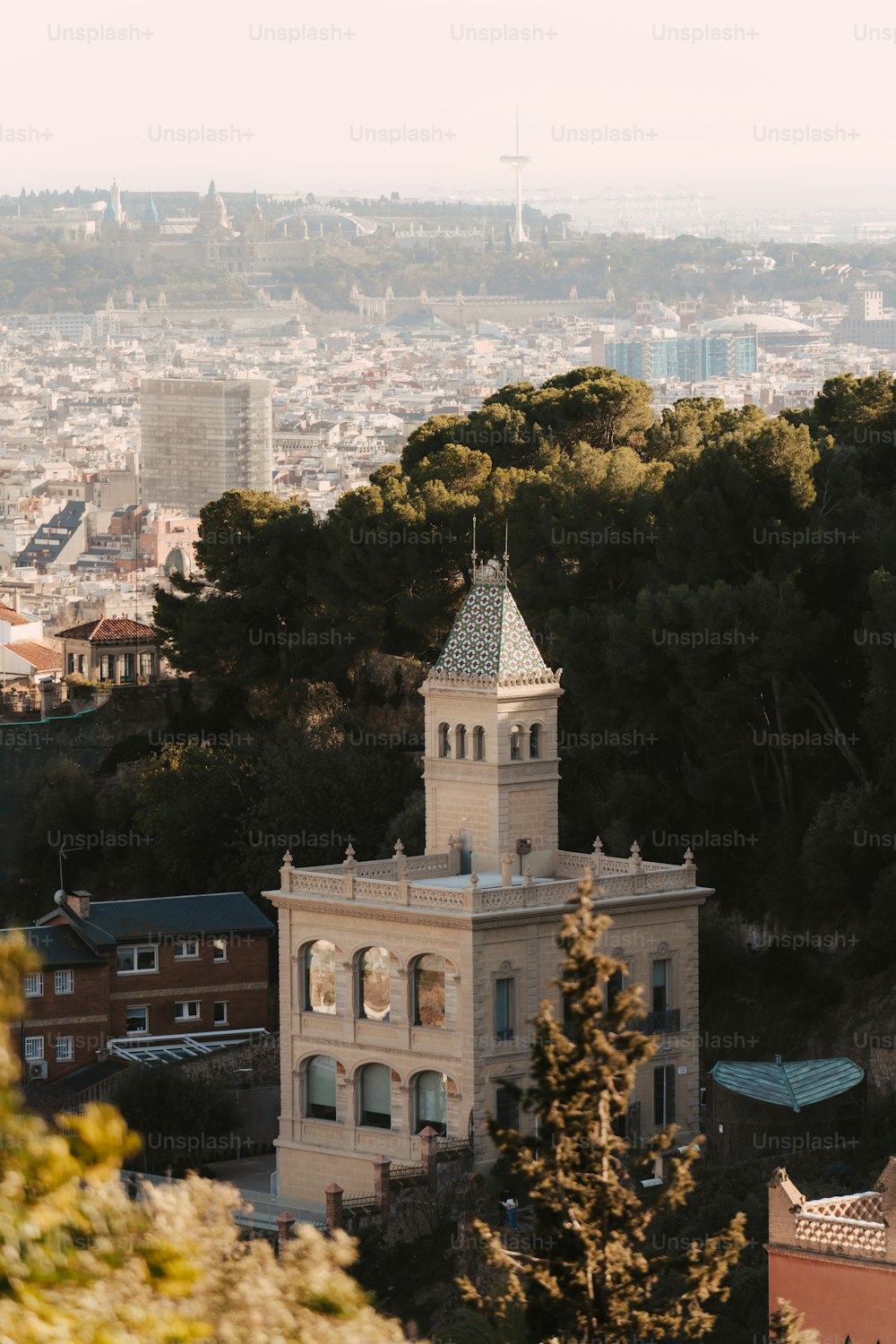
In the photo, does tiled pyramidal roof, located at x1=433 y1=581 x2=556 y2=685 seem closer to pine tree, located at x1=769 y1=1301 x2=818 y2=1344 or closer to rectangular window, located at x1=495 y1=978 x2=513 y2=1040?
rectangular window, located at x1=495 y1=978 x2=513 y2=1040

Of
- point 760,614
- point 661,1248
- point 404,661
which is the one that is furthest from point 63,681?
point 661,1248

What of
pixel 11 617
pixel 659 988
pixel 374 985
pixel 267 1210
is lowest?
pixel 267 1210

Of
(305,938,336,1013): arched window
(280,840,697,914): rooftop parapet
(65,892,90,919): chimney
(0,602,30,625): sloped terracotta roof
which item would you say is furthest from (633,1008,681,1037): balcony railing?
(0,602,30,625): sloped terracotta roof

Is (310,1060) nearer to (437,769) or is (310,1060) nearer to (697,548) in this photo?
(437,769)

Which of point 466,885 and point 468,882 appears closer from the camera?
point 466,885

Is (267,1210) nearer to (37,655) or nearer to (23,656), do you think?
(23,656)

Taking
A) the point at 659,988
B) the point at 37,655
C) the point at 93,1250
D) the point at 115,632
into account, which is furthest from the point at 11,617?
the point at 93,1250

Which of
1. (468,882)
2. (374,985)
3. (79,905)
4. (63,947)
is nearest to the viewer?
(374,985)
